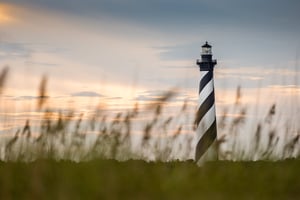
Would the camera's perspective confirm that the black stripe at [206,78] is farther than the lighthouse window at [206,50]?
No

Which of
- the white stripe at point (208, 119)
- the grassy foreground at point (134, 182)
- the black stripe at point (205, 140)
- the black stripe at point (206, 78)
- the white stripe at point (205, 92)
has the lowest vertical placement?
the black stripe at point (205, 140)

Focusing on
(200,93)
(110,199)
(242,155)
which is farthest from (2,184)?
(200,93)

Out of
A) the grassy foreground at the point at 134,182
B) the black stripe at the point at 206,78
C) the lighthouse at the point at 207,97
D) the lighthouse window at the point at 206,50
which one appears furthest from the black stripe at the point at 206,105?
the grassy foreground at the point at 134,182

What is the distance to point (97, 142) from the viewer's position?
620 centimetres

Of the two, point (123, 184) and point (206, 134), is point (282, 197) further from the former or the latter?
point (206, 134)

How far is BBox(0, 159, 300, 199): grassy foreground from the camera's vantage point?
179 inches

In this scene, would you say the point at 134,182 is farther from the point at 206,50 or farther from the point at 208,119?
the point at 206,50

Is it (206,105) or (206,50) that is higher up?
(206,50)

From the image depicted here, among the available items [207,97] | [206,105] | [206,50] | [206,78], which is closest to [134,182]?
[206,105]

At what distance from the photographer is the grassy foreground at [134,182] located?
4.55m

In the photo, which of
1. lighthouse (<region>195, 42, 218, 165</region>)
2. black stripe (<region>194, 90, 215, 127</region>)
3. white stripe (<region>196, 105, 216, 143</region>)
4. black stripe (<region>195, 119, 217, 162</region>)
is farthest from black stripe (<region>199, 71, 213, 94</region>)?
black stripe (<region>195, 119, 217, 162</region>)

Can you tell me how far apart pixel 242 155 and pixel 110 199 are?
3.45 meters

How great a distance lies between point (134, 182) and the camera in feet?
16.6

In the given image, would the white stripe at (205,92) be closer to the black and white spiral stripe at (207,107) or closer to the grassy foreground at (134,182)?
the black and white spiral stripe at (207,107)
